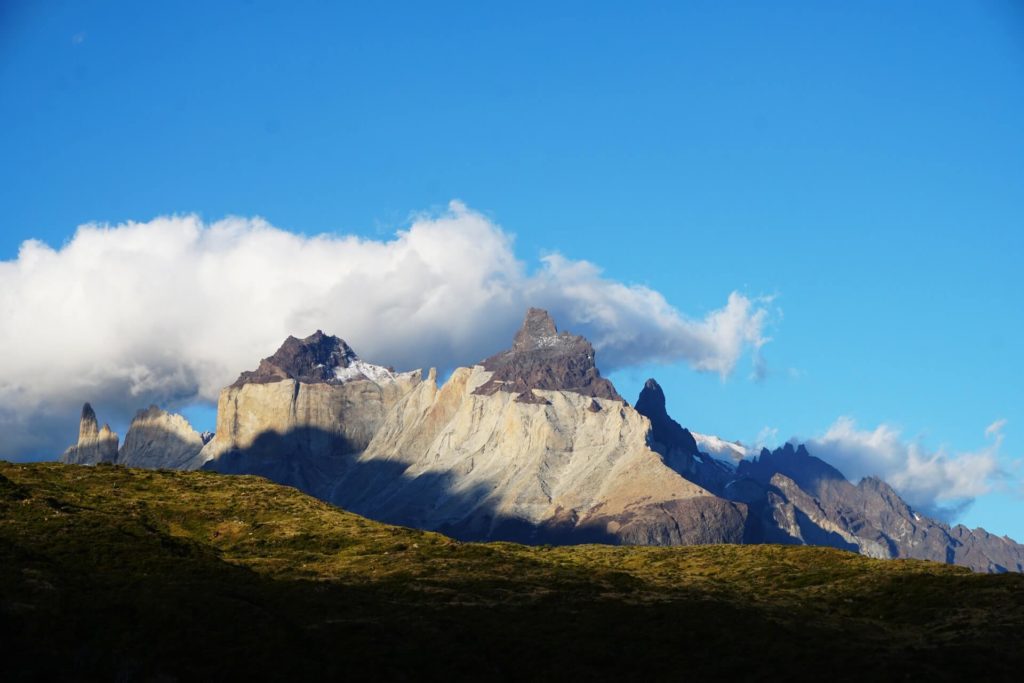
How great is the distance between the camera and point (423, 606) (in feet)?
353

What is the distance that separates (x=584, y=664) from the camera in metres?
94.4

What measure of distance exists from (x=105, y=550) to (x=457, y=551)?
3580 cm

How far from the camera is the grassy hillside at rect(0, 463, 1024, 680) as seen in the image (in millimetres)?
91938

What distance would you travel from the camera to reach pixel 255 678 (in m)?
88.5

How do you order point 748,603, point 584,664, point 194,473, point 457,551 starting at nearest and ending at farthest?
point 584,664
point 748,603
point 457,551
point 194,473

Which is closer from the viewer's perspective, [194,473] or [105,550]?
[105,550]

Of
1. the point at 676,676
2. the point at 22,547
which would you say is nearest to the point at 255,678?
the point at 676,676

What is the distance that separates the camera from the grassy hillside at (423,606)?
91.9 meters

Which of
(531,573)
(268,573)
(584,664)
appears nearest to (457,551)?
(531,573)

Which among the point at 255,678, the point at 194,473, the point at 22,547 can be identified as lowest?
the point at 255,678

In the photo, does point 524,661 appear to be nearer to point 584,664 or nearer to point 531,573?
point 584,664

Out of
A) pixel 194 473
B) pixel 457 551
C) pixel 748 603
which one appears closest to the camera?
pixel 748 603

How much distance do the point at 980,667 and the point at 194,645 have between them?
54851mm

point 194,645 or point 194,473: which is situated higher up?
point 194,473
